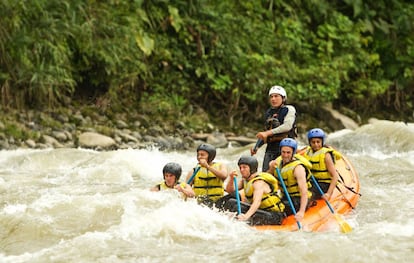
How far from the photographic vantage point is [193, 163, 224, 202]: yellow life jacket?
7.19 meters

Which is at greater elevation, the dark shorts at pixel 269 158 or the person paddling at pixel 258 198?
the dark shorts at pixel 269 158

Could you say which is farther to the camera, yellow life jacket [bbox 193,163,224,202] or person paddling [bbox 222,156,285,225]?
yellow life jacket [bbox 193,163,224,202]

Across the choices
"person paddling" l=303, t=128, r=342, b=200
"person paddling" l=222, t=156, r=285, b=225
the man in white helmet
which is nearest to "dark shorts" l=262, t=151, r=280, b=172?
the man in white helmet

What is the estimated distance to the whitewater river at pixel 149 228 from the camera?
564 cm

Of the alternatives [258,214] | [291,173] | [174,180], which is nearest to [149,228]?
[174,180]

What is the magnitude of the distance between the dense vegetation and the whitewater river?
350 cm

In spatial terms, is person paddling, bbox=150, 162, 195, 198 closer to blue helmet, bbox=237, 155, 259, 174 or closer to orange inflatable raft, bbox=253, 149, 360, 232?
blue helmet, bbox=237, 155, 259, 174

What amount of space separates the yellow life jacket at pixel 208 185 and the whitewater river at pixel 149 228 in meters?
0.44

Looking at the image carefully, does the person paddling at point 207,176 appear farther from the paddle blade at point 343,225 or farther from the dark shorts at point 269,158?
the paddle blade at point 343,225

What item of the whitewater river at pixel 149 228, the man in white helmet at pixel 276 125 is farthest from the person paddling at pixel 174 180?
the man in white helmet at pixel 276 125

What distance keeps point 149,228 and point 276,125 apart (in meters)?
2.08

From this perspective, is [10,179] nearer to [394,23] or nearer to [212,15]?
[212,15]

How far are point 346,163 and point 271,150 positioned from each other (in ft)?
4.03

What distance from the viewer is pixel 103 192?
8.28 meters
